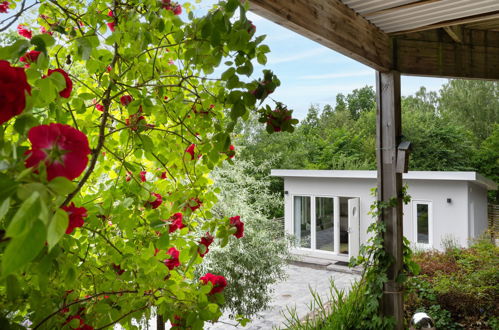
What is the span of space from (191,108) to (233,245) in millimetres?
4299

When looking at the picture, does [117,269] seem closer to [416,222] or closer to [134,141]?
[134,141]

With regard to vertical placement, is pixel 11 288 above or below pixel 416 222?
above

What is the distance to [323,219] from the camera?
30.4 feet

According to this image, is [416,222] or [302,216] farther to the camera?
[302,216]

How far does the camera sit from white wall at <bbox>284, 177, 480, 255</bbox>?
7.80 meters

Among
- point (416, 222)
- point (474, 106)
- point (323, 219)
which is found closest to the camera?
point (416, 222)

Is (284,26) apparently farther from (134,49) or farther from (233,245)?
(233,245)

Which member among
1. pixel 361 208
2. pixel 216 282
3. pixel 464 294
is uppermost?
pixel 216 282

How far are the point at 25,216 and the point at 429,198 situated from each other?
28.8 ft

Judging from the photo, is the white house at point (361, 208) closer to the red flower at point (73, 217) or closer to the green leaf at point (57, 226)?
the red flower at point (73, 217)

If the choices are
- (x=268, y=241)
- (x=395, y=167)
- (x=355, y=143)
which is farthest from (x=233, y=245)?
(x=355, y=143)

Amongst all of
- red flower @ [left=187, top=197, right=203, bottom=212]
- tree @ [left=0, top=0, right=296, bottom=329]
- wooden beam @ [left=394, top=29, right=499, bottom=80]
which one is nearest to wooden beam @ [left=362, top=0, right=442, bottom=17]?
wooden beam @ [left=394, top=29, right=499, bottom=80]

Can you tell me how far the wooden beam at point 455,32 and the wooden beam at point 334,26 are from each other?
19.2 inches

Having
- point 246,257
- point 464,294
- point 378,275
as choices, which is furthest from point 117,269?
point 464,294
